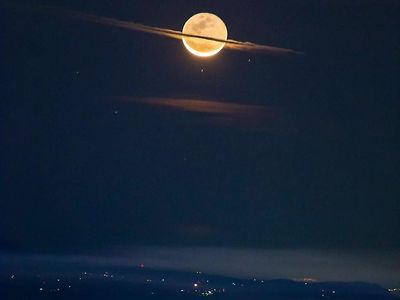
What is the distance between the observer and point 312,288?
1756 centimetres

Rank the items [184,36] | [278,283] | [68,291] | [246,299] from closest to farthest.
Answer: [184,36]
[278,283]
[246,299]
[68,291]

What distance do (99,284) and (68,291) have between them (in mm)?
1364

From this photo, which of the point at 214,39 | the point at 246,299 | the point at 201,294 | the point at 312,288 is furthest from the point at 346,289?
the point at 214,39

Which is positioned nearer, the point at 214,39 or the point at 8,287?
the point at 214,39

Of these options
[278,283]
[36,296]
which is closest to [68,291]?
[36,296]

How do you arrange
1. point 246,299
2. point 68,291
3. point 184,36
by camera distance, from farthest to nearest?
1. point 68,291
2. point 246,299
3. point 184,36

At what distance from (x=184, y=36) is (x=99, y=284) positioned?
33.5 feet

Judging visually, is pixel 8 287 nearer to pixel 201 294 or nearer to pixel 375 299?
pixel 201 294

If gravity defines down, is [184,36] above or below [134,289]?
above

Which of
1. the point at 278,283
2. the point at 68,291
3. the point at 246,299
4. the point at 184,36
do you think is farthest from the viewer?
the point at 68,291

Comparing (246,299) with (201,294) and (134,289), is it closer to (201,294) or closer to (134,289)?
(201,294)

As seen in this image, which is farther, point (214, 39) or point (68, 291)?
point (68, 291)

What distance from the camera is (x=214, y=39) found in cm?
1204

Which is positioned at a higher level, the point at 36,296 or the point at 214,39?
the point at 214,39
